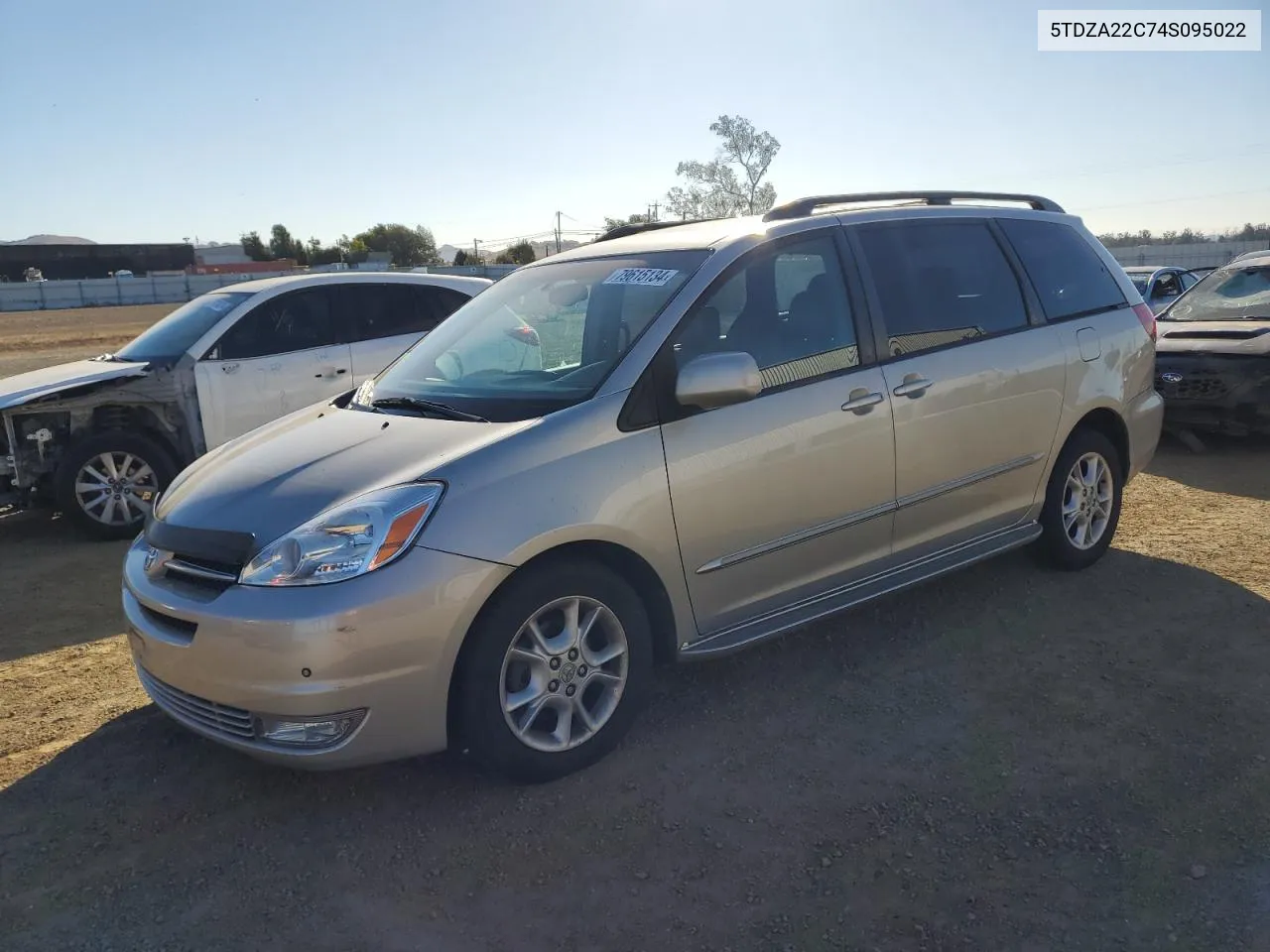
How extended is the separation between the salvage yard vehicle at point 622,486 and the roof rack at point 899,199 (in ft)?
0.09

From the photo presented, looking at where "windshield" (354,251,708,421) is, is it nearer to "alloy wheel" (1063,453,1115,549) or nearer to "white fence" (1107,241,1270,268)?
"alloy wheel" (1063,453,1115,549)

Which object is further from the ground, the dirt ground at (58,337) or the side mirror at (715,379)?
the dirt ground at (58,337)

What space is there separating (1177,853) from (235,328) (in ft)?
22.4

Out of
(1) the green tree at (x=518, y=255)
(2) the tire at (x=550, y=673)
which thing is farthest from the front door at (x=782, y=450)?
(1) the green tree at (x=518, y=255)

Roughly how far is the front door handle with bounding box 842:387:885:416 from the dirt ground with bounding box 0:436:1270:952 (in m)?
1.13

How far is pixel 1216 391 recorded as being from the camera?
27.0ft

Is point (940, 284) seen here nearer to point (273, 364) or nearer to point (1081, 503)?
point (1081, 503)

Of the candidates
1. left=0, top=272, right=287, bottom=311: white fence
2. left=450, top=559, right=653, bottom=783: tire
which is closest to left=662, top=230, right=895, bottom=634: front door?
left=450, top=559, right=653, bottom=783: tire

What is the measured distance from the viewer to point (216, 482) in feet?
11.8

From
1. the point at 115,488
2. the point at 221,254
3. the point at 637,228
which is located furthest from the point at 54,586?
the point at 221,254

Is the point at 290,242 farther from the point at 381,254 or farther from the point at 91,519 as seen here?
the point at 91,519

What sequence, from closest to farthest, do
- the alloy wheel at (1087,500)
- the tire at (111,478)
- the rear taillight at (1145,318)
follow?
the alloy wheel at (1087,500)
the rear taillight at (1145,318)
the tire at (111,478)

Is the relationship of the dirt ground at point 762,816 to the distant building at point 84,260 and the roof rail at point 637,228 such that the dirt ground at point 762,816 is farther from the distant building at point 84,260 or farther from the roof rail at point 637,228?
the distant building at point 84,260

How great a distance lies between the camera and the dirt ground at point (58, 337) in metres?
21.5
